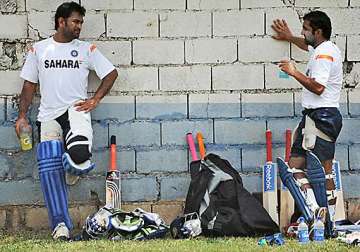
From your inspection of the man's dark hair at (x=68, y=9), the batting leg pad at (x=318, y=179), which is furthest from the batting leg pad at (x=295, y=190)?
the man's dark hair at (x=68, y=9)

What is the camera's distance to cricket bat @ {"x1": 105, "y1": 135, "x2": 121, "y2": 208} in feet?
25.1

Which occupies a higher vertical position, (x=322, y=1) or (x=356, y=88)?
(x=322, y=1)

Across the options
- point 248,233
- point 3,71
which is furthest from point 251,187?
point 3,71

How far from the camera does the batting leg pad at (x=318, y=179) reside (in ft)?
23.2

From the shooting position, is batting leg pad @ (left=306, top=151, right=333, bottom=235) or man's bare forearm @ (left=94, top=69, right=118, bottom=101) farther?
man's bare forearm @ (left=94, top=69, right=118, bottom=101)

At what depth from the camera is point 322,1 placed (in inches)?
314

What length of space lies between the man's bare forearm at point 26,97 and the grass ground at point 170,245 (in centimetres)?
114

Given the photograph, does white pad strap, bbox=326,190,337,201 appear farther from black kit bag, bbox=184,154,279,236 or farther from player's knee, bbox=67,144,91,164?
player's knee, bbox=67,144,91,164

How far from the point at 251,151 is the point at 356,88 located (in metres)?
1.10

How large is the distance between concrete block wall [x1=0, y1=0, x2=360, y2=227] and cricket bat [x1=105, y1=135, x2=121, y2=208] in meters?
0.14

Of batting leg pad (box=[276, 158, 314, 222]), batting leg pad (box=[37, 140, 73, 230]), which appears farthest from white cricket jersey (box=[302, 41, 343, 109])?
batting leg pad (box=[37, 140, 73, 230])

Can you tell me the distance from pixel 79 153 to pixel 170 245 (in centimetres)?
116

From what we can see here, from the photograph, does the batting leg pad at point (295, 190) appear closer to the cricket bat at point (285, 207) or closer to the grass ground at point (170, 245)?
the grass ground at point (170, 245)

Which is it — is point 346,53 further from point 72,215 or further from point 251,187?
point 72,215
